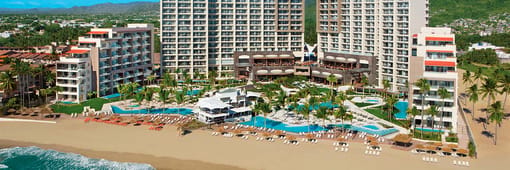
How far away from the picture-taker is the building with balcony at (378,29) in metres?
83.8

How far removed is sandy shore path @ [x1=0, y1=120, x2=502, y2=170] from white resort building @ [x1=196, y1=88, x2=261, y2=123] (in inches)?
198

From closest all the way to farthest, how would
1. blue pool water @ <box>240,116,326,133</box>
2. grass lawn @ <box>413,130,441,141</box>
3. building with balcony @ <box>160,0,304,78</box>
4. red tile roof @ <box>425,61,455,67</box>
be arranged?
grass lawn @ <box>413,130,441,141</box> → red tile roof @ <box>425,61,455,67</box> → blue pool water @ <box>240,116,326,133</box> → building with balcony @ <box>160,0,304,78</box>

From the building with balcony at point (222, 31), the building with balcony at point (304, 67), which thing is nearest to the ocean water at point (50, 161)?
the building with balcony at point (222, 31)

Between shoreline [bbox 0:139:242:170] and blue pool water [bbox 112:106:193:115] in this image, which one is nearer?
shoreline [bbox 0:139:242:170]

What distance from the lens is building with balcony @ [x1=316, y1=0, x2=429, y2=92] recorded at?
83812 mm

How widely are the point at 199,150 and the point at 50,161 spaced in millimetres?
15587

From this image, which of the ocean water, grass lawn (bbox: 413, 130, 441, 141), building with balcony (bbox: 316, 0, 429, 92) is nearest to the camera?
the ocean water

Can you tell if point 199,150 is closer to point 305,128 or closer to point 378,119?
point 305,128

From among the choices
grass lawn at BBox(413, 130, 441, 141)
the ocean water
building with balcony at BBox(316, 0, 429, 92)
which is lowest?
the ocean water

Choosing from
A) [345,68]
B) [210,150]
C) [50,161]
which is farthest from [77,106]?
[345,68]

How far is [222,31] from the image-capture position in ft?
345

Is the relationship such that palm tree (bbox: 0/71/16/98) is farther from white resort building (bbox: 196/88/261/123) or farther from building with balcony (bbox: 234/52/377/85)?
building with balcony (bbox: 234/52/377/85)

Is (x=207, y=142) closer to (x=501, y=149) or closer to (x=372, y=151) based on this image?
(x=372, y=151)

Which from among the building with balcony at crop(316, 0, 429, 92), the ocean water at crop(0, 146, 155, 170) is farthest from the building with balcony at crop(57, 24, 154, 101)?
the building with balcony at crop(316, 0, 429, 92)
